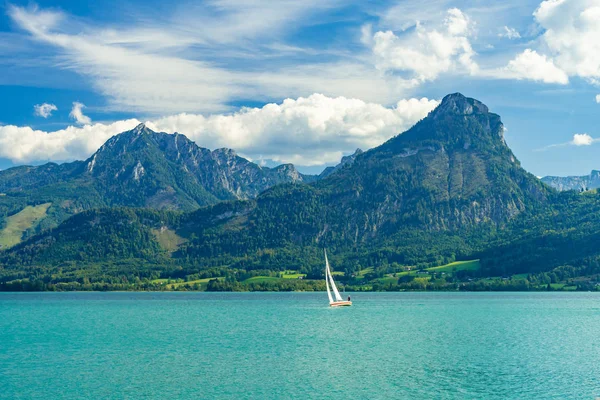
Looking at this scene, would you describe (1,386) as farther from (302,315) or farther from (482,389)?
(302,315)

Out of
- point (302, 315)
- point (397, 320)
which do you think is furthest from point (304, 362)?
point (302, 315)

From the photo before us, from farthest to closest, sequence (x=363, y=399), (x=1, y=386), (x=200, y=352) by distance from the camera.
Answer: (x=200, y=352) < (x=1, y=386) < (x=363, y=399)

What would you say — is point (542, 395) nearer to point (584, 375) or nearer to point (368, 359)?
point (584, 375)

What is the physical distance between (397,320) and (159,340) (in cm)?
5533

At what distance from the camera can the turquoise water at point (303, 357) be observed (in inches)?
2726

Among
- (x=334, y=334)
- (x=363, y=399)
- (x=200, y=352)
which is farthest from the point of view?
(x=334, y=334)

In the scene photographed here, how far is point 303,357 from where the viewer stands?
91688 millimetres

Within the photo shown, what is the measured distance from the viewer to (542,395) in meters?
66.0

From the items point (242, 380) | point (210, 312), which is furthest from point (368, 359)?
point (210, 312)

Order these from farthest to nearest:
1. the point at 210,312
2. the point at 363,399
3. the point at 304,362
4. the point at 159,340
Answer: the point at 210,312 < the point at 159,340 < the point at 304,362 < the point at 363,399

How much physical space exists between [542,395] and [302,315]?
10005 cm

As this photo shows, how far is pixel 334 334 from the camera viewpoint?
4722 inches

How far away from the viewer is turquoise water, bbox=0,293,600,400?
227 feet

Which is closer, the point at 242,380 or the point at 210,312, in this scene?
the point at 242,380
